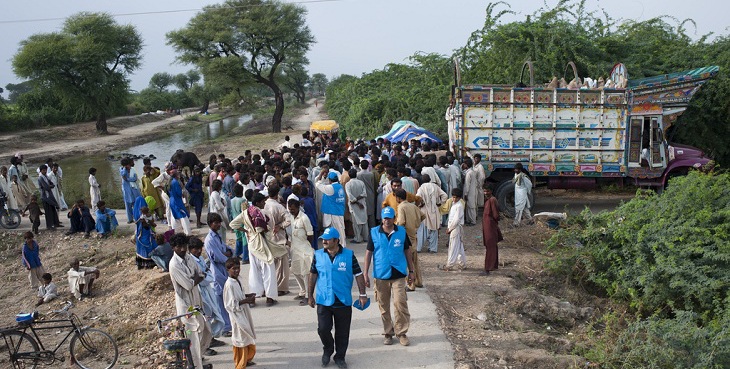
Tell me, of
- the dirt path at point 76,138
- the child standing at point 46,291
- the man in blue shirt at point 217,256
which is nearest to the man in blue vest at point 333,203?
the man in blue shirt at point 217,256

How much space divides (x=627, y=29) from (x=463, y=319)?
17.4 meters

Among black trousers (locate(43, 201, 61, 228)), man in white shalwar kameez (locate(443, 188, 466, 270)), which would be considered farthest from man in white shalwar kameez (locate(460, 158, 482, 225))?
black trousers (locate(43, 201, 61, 228))

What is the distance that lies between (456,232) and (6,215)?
10.1m

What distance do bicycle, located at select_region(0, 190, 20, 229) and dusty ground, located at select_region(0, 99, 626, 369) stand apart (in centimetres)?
52

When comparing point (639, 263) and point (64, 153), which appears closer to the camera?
point (639, 263)

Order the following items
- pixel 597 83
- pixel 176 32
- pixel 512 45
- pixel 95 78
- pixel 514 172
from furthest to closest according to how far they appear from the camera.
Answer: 1. pixel 95 78
2. pixel 176 32
3. pixel 512 45
4. pixel 597 83
5. pixel 514 172

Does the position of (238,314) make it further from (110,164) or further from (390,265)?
(110,164)

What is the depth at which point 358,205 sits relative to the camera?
9.91 metres

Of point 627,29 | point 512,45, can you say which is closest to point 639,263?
point 512,45

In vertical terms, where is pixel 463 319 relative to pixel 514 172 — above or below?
below

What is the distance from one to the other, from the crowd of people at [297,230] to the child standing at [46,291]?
0.03 meters

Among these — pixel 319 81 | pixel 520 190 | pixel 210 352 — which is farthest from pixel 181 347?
pixel 319 81

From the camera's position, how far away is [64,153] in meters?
30.2

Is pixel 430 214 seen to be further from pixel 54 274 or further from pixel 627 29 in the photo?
pixel 627 29
